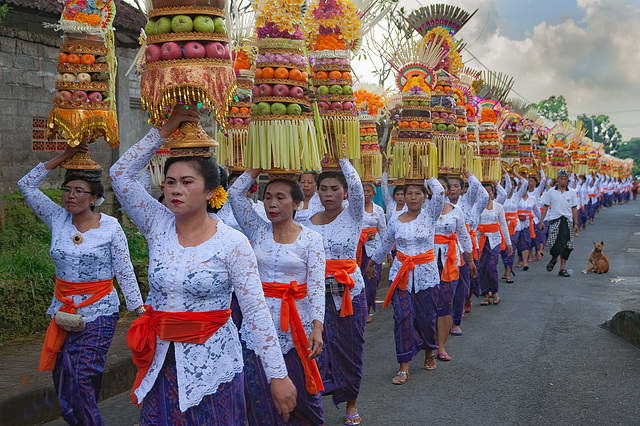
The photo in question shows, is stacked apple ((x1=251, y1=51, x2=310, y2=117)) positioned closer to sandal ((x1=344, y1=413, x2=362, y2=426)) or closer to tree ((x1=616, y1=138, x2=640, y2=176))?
sandal ((x1=344, y1=413, x2=362, y2=426))

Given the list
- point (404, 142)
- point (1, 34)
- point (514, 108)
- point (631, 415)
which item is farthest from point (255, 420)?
point (514, 108)

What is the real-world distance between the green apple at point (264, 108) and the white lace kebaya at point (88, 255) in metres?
1.48

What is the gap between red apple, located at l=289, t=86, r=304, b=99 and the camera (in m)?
4.65

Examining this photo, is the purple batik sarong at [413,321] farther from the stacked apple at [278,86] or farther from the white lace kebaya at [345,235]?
the stacked apple at [278,86]

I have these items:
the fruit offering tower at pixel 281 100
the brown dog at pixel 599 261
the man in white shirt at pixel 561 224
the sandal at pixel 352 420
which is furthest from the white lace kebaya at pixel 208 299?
the brown dog at pixel 599 261

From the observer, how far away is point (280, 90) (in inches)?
181

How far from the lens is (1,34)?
971 centimetres

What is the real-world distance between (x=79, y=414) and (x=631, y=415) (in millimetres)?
4239

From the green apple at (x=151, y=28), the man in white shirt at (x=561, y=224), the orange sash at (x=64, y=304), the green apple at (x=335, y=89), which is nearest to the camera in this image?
the green apple at (x=151, y=28)

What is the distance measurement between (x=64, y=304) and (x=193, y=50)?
2.47 m

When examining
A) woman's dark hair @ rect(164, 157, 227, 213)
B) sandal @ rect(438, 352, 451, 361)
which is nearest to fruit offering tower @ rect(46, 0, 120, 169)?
woman's dark hair @ rect(164, 157, 227, 213)

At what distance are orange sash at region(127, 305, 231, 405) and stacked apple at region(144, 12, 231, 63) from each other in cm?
122

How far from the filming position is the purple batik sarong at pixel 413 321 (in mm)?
6895

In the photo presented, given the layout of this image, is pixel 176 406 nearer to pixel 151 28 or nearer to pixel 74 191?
pixel 151 28
